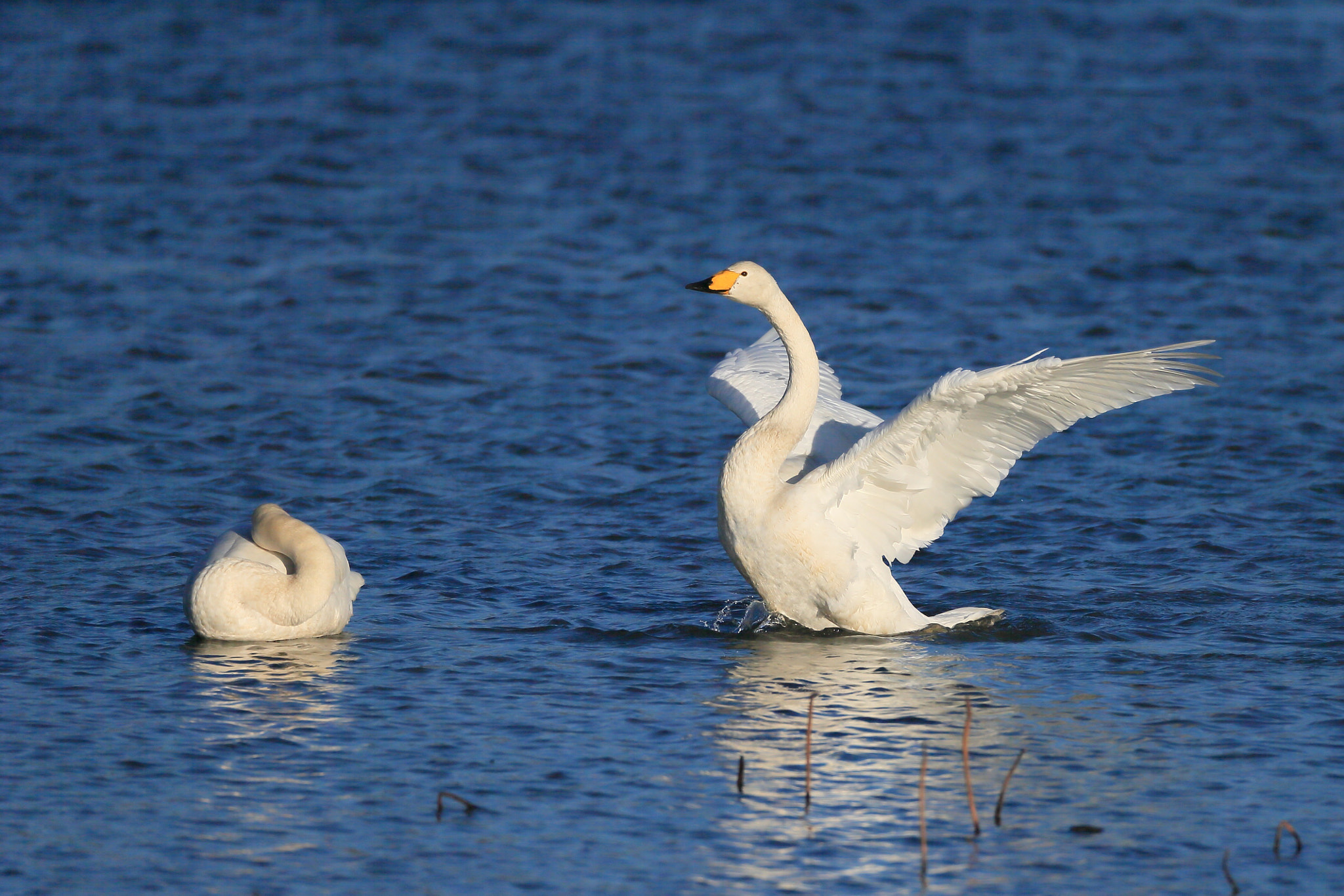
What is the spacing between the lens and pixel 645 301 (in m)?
15.7

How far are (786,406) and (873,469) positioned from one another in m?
0.59

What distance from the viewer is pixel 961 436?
8.70 metres

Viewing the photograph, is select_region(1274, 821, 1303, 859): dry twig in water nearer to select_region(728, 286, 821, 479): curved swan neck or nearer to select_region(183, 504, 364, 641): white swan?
select_region(728, 286, 821, 479): curved swan neck

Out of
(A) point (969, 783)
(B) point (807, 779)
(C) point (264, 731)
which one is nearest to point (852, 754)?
(B) point (807, 779)

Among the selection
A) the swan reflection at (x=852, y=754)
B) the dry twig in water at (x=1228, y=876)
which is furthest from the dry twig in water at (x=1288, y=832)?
the swan reflection at (x=852, y=754)

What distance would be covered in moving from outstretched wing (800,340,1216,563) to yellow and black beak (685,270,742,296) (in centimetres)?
102

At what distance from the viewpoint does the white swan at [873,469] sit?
8.27 metres

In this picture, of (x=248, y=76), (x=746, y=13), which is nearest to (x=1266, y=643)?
(x=248, y=76)

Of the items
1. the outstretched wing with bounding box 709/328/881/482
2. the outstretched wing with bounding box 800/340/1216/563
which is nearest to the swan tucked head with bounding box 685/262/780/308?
the outstretched wing with bounding box 709/328/881/482

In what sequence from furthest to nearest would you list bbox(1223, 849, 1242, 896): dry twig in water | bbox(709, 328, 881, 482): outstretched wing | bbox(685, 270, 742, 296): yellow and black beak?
bbox(709, 328, 881, 482): outstretched wing
bbox(685, 270, 742, 296): yellow and black beak
bbox(1223, 849, 1242, 896): dry twig in water

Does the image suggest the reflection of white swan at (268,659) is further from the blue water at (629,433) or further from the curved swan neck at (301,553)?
the curved swan neck at (301,553)

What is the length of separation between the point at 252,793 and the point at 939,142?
15698 millimetres

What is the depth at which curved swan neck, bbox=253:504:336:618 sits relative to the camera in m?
8.11

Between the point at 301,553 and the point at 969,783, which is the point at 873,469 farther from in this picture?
the point at 969,783
